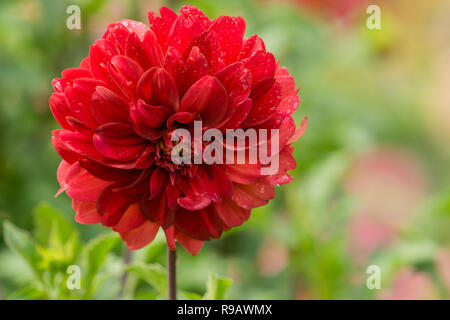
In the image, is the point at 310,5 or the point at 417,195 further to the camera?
the point at 417,195

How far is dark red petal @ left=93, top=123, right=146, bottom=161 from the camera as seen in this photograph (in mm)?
428

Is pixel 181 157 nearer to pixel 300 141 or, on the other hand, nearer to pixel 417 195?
pixel 300 141

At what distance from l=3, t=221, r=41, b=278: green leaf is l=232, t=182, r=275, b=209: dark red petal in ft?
0.98

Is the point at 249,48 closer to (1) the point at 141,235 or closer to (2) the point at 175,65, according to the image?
(2) the point at 175,65

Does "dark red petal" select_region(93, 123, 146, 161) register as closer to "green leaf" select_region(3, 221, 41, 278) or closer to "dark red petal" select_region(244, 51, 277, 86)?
"dark red petal" select_region(244, 51, 277, 86)

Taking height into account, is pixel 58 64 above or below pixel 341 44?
below

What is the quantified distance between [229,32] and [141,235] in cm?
20

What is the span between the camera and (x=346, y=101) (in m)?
1.22

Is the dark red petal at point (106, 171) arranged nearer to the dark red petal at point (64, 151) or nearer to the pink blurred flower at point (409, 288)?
the dark red petal at point (64, 151)

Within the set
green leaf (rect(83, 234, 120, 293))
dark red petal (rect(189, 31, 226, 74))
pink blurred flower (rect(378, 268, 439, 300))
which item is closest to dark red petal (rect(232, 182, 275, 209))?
dark red petal (rect(189, 31, 226, 74))

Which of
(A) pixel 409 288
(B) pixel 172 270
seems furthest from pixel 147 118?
(A) pixel 409 288

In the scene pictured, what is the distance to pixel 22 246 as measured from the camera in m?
0.63
